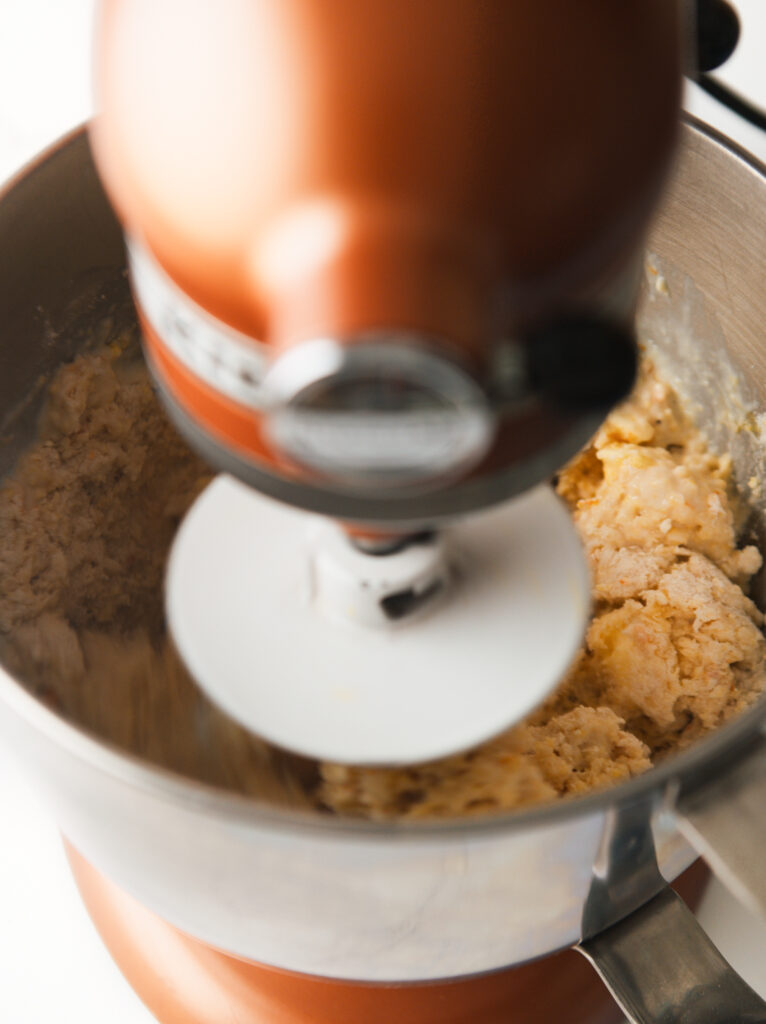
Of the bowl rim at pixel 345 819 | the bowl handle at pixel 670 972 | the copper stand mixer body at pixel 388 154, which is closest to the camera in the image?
the copper stand mixer body at pixel 388 154

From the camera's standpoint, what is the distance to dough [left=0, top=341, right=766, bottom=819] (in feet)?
2.16

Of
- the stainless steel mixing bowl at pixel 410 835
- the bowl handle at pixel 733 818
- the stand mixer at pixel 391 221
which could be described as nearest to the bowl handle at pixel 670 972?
the stainless steel mixing bowl at pixel 410 835

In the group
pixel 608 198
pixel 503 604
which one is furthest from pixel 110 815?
pixel 608 198

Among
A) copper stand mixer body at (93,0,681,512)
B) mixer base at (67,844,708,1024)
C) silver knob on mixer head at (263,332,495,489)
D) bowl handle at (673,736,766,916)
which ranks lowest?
mixer base at (67,844,708,1024)

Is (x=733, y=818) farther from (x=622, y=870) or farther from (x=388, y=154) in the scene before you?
(x=388, y=154)

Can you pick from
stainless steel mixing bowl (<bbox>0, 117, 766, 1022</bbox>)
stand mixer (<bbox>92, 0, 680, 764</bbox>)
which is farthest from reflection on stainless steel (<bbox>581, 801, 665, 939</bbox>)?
stand mixer (<bbox>92, 0, 680, 764</bbox>)

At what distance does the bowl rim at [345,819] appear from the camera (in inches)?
15.8

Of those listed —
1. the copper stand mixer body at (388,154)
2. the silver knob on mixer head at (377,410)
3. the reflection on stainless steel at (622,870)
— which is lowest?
the reflection on stainless steel at (622,870)

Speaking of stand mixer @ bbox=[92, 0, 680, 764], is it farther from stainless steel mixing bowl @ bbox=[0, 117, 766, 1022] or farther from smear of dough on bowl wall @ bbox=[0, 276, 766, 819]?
smear of dough on bowl wall @ bbox=[0, 276, 766, 819]

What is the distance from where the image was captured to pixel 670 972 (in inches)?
21.6

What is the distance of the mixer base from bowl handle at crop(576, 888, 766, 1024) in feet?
0.26

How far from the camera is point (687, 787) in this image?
17.5 inches

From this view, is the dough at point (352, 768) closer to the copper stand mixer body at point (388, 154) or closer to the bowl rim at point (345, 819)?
the bowl rim at point (345, 819)

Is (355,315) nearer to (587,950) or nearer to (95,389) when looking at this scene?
(587,950)
